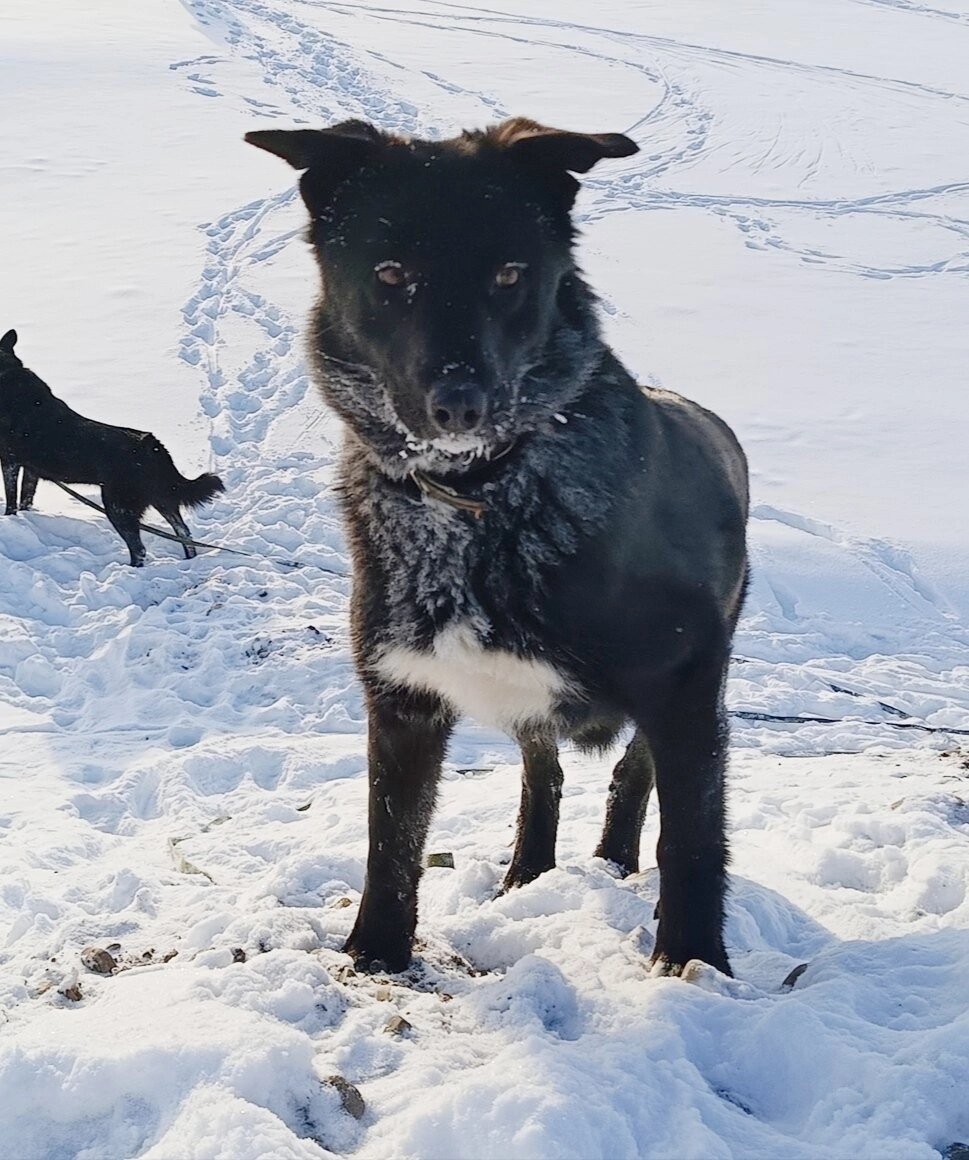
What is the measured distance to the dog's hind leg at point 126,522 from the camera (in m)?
8.09

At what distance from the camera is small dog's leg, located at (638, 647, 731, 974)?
3.00m

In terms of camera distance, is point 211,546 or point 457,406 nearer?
point 457,406

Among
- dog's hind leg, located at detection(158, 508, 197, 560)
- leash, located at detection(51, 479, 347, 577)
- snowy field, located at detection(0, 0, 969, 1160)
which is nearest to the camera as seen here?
snowy field, located at detection(0, 0, 969, 1160)

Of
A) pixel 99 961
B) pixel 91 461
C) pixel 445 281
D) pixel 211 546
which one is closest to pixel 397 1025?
pixel 99 961

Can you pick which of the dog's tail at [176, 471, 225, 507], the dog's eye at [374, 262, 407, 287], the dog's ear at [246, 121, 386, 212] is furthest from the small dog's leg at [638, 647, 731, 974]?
the dog's tail at [176, 471, 225, 507]

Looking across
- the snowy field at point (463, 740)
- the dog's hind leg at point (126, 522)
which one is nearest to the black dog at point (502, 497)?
the snowy field at point (463, 740)

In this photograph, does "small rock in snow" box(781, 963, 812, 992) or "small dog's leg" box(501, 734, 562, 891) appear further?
"small dog's leg" box(501, 734, 562, 891)

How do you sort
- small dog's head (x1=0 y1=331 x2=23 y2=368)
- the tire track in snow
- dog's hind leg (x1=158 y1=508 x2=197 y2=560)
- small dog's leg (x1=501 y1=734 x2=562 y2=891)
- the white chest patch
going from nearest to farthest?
the white chest patch < small dog's leg (x1=501 y1=734 x2=562 y2=891) < dog's hind leg (x1=158 y1=508 x2=197 y2=560) < small dog's head (x1=0 y1=331 x2=23 y2=368) < the tire track in snow

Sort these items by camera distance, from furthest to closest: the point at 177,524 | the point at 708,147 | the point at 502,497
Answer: the point at 708,147, the point at 177,524, the point at 502,497

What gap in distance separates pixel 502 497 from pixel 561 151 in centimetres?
85

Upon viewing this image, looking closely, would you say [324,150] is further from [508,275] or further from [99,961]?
[99,961]

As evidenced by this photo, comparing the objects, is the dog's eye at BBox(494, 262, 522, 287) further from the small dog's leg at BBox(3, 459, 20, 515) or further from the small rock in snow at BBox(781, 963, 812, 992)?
the small dog's leg at BBox(3, 459, 20, 515)

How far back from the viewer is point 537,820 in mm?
3982

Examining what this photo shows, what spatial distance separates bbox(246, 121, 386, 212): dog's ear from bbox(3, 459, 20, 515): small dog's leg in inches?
243
